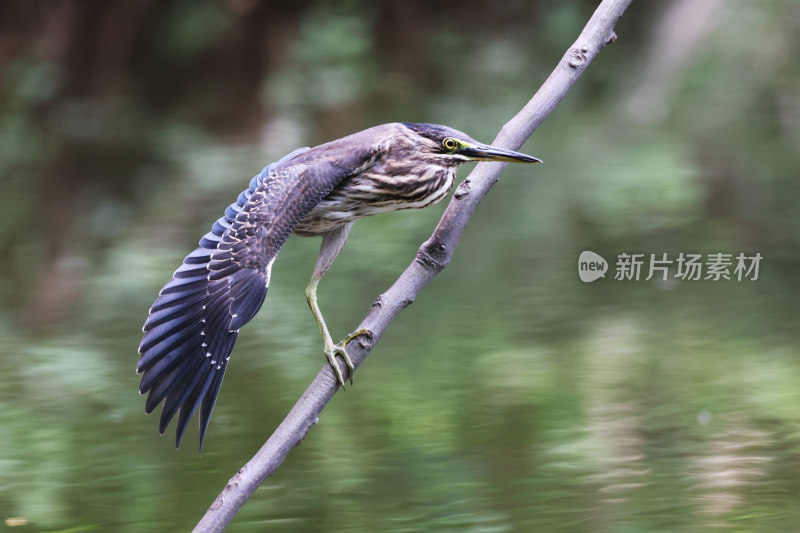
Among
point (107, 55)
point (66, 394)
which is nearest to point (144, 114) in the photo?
point (107, 55)

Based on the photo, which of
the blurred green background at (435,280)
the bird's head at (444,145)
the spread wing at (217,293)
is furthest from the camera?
the blurred green background at (435,280)

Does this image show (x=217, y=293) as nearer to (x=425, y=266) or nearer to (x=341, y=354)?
Result: (x=341, y=354)

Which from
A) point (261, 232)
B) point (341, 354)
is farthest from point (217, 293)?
point (341, 354)

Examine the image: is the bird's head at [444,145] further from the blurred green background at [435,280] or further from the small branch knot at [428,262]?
the blurred green background at [435,280]

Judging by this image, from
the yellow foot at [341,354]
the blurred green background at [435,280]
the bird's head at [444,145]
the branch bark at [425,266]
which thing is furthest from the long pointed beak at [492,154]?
the blurred green background at [435,280]

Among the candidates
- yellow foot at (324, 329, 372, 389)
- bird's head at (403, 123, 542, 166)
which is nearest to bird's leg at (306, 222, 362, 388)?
yellow foot at (324, 329, 372, 389)

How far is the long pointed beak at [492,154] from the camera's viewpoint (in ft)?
6.44

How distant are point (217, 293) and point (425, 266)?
43 centimetres

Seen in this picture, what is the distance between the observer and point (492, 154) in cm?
200

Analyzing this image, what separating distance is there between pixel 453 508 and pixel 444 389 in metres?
0.69

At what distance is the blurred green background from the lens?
3.12 meters

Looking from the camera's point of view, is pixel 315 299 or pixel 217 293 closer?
pixel 217 293

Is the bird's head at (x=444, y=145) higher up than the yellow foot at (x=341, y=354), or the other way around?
the bird's head at (x=444, y=145)

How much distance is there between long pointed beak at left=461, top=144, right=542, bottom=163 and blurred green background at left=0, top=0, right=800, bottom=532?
1.29m
